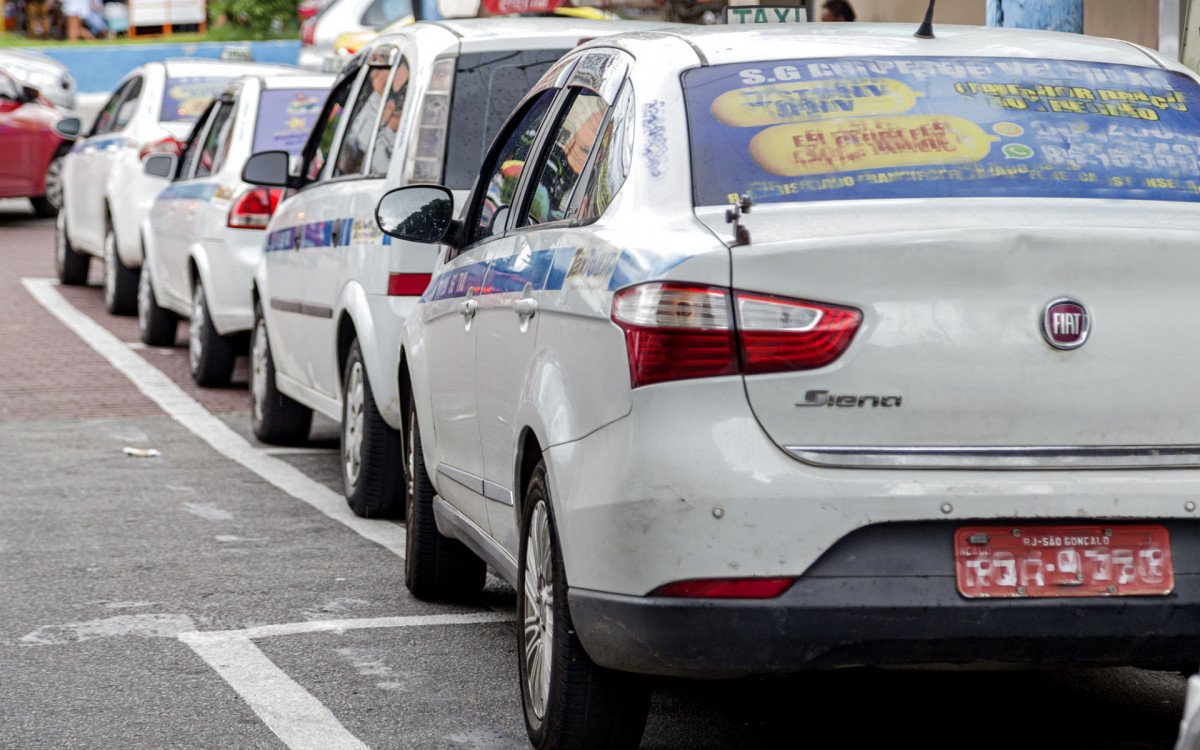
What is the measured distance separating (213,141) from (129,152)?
9.29 feet

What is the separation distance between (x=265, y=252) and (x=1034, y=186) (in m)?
5.82

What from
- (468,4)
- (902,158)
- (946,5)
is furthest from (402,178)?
(468,4)

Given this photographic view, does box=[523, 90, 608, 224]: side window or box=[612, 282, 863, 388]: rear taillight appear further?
box=[523, 90, 608, 224]: side window

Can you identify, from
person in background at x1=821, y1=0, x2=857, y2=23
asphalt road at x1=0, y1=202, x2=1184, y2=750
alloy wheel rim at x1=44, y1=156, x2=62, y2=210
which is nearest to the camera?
asphalt road at x1=0, y1=202, x2=1184, y2=750

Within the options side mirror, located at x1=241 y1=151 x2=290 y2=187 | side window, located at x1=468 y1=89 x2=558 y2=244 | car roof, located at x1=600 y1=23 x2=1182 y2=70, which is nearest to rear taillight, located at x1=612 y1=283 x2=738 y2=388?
car roof, located at x1=600 y1=23 x2=1182 y2=70

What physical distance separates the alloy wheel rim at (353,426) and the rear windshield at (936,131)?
3.59 m

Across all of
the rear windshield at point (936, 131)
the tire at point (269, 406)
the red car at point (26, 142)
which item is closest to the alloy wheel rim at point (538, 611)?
the rear windshield at point (936, 131)

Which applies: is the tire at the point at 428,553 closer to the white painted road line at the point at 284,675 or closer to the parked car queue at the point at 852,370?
the white painted road line at the point at 284,675

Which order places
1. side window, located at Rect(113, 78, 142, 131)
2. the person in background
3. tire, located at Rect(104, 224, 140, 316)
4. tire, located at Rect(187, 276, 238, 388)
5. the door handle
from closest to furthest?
the door handle < tire, located at Rect(187, 276, 238, 388) < the person in background < tire, located at Rect(104, 224, 140, 316) < side window, located at Rect(113, 78, 142, 131)

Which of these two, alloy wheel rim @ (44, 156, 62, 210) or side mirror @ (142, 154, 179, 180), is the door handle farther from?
alloy wheel rim @ (44, 156, 62, 210)

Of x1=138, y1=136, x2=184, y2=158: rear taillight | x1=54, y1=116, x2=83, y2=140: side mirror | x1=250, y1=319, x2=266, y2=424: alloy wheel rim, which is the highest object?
x1=138, y1=136, x2=184, y2=158: rear taillight

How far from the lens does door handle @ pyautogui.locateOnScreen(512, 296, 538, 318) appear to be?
4.67 m

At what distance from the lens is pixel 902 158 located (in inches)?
169

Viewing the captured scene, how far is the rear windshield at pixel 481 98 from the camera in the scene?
7.53 m
